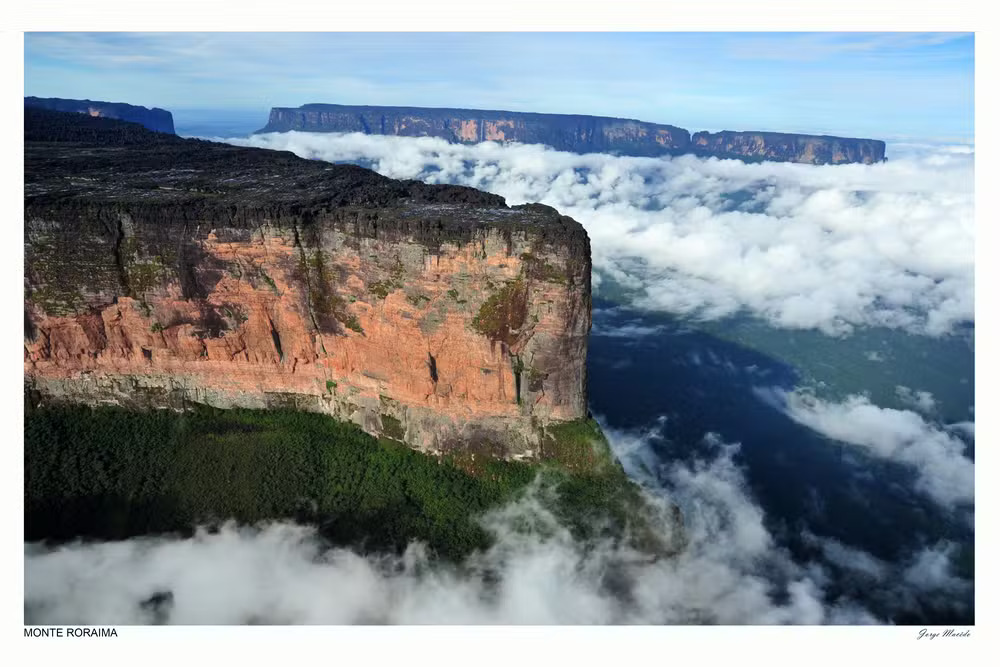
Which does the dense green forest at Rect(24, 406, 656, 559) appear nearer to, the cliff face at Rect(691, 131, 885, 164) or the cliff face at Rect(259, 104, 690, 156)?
the cliff face at Rect(259, 104, 690, 156)

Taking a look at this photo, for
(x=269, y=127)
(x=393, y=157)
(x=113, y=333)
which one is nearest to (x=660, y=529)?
(x=113, y=333)

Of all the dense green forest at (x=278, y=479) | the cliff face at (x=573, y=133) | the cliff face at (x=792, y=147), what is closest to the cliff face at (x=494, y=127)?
the cliff face at (x=573, y=133)

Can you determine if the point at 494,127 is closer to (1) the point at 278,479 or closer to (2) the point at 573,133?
(2) the point at 573,133

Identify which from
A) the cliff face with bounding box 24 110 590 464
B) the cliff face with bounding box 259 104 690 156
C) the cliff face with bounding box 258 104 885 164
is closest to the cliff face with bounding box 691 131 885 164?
the cliff face with bounding box 258 104 885 164

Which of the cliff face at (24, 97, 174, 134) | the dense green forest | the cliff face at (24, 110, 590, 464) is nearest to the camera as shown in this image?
the cliff face at (24, 110, 590, 464)

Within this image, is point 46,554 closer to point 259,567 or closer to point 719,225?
point 259,567

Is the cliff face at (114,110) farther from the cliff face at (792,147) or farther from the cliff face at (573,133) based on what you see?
the cliff face at (792,147)

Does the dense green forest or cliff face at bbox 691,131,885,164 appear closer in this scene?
the dense green forest
